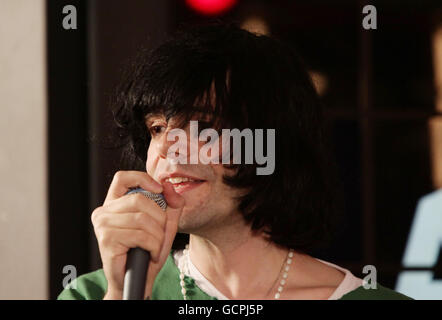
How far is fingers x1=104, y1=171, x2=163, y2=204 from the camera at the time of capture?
812 millimetres

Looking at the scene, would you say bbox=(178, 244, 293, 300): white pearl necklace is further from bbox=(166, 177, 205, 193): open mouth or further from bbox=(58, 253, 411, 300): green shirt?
bbox=(166, 177, 205, 193): open mouth

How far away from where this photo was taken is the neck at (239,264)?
1.08 metres

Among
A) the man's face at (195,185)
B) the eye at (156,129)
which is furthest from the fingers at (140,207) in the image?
the eye at (156,129)

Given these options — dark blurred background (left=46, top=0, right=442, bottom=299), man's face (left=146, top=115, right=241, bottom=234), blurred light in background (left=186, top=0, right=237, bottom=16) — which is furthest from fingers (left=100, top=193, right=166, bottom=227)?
blurred light in background (left=186, top=0, right=237, bottom=16)

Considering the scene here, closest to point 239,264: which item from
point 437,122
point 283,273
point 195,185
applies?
point 283,273

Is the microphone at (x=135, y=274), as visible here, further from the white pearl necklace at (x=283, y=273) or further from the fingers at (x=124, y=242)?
the white pearl necklace at (x=283, y=273)

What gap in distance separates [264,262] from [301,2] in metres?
0.93

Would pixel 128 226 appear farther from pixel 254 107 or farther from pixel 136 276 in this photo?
pixel 254 107

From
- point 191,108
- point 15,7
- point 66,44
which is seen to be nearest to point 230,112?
point 191,108

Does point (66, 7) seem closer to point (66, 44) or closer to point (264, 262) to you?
point (66, 44)

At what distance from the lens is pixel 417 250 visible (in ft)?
5.92

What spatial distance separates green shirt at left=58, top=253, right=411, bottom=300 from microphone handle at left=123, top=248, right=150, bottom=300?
13.6 inches

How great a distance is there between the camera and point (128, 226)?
0.78m

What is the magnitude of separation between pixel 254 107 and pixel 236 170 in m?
0.11
